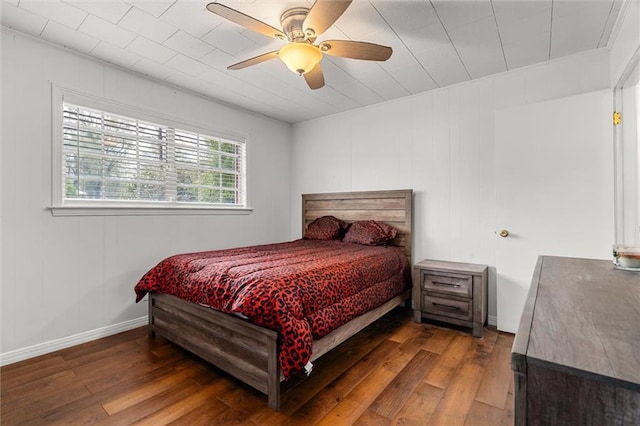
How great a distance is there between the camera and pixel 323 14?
1.71 metres

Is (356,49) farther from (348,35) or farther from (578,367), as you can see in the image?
(578,367)

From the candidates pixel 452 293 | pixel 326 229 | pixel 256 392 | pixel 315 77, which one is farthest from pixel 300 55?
pixel 452 293

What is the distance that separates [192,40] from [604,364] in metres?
2.90

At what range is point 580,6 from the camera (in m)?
2.01

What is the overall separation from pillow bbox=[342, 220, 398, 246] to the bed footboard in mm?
1924

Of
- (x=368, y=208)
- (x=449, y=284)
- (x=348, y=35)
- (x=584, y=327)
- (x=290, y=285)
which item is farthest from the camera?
(x=368, y=208)

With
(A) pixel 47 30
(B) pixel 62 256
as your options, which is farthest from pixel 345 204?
(A) pixel 47 30

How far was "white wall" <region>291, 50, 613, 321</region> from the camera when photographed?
2.83 m

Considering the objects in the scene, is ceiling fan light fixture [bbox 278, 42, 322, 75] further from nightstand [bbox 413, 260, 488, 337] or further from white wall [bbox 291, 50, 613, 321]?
nightstand [bbox 413, 260, 488, 337]

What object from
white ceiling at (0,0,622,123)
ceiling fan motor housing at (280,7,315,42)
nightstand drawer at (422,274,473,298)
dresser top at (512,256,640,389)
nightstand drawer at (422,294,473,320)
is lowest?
nightstand drawer at (422,294,473,320)

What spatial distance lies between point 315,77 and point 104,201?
7.27 ft

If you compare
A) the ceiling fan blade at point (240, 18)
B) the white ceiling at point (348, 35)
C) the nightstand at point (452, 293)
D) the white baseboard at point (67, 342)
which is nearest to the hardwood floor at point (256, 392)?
the white baseboard at point (67, 342)

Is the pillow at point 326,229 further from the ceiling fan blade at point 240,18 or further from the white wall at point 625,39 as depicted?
the white wall at point 625,39

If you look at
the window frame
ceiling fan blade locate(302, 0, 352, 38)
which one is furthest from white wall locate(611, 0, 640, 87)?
the window frame
